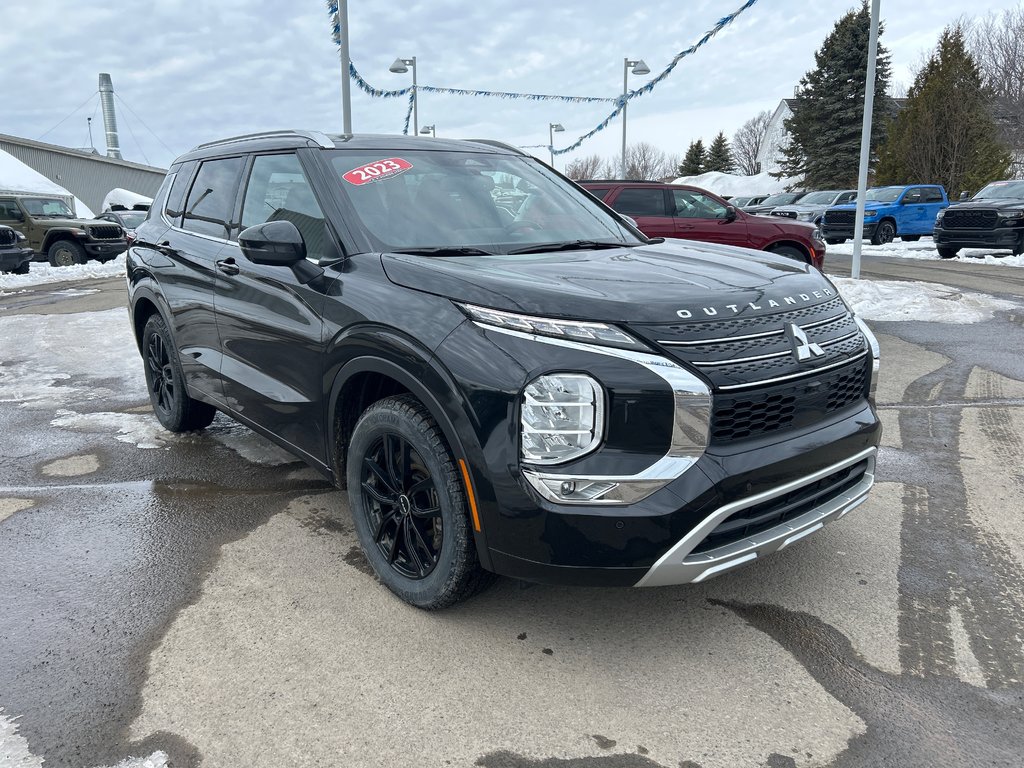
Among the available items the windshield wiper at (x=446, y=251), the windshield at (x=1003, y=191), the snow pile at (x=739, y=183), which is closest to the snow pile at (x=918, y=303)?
the windshield wiper at (x=446, y=251)

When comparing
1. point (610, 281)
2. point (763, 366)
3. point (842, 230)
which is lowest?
point (763, 366)

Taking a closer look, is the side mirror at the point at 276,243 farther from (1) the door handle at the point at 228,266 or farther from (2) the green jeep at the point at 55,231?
(2) the green jeep at the point at 55,231

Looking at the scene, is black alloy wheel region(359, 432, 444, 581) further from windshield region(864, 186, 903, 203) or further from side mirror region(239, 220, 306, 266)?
windshield region(864, 186, 903, 203)

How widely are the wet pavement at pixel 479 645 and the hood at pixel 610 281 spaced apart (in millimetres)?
1181

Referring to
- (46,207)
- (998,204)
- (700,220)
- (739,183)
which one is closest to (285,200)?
(700,220)

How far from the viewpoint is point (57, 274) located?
17625 mm

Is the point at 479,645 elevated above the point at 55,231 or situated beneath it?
situated beneath

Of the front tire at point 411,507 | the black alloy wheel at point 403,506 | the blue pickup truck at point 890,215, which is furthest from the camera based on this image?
the blue pickup truck at point 890,215

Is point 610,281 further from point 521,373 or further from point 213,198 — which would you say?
point 213,198

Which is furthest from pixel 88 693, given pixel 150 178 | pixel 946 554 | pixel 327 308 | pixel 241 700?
pixel 150 178

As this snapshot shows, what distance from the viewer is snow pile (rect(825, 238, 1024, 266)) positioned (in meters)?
17.1

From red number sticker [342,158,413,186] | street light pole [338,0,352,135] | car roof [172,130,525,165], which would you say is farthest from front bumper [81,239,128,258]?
red number sticker [342,158,413,186]

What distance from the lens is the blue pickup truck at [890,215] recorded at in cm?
2316

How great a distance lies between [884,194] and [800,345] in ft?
79.6
